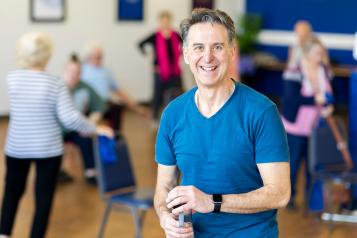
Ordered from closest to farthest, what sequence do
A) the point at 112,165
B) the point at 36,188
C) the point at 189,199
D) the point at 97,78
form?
the point at 189,199, the point at 36,188, the point at 112,165, the point at 97,78

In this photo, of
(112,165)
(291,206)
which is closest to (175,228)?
(112,165)

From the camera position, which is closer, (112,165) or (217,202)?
(217,202)

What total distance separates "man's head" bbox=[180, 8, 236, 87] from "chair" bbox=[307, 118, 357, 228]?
11.3ft

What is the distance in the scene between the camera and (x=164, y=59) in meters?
9.85

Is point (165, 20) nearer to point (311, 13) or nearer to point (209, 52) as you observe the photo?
point (311, 13)

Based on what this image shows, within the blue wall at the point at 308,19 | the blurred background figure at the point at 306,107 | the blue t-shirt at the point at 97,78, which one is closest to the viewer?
the blurred background figure at the point at 306,107

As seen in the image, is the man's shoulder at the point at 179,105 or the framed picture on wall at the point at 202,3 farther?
the framed picture on wall at the point at 202,3

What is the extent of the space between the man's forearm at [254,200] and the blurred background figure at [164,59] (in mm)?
7601

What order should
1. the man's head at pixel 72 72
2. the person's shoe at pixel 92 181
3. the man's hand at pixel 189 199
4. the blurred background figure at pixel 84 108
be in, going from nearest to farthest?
the man's hand at pixel 189 199 < the man's head at pixel 72 72 < the blurred background figure at pixel 84 108 < the person's shoe at pixel 92 181

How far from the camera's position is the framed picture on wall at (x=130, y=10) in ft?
37.8

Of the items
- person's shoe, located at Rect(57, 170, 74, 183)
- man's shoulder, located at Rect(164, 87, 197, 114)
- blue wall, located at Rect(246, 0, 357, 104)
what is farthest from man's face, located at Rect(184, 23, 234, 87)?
blue wall, located at Rect(246, 0, 357, 104)

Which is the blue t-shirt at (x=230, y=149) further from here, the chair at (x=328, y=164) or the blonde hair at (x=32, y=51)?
the chair at (x=328, y=164)

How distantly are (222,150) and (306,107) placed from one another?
158 inches

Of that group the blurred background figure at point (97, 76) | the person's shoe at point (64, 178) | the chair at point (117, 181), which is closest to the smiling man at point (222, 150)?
the chair at point (117, 181)
